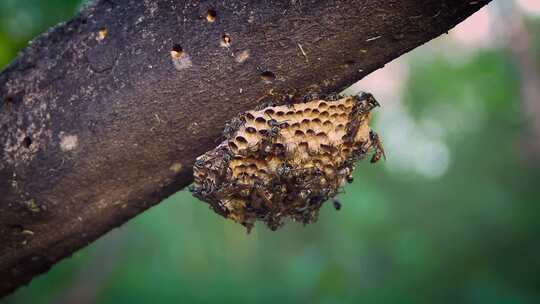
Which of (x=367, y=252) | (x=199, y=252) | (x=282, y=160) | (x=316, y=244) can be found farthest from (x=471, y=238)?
(x=282, y=160)

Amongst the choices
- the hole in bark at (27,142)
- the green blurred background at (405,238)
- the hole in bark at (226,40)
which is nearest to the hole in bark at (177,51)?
the hole in bark at (226,40)

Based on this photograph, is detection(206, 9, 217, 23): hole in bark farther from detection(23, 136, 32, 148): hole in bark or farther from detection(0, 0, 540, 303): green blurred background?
detection(0, 0, 540, 303): green blurred background

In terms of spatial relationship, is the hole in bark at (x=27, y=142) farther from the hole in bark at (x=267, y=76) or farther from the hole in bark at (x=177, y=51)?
the hole in bark at (x=267, y=76)

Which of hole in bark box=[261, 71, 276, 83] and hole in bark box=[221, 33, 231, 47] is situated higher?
hole in bark box=[221, 33, 231, 47]

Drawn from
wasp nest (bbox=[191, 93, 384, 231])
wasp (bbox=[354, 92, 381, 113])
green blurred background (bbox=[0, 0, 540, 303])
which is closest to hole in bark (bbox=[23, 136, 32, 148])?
wasp nest (bbox=[191, 93, 384, 231])

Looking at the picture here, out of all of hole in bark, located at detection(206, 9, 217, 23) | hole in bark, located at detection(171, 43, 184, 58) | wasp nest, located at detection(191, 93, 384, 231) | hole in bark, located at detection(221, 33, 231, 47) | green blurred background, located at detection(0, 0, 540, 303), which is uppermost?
hole in bark, located at detection(206, 9, 217, 23)

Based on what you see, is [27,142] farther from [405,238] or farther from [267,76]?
[405,238]

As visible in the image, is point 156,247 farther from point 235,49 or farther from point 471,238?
point 235,49
